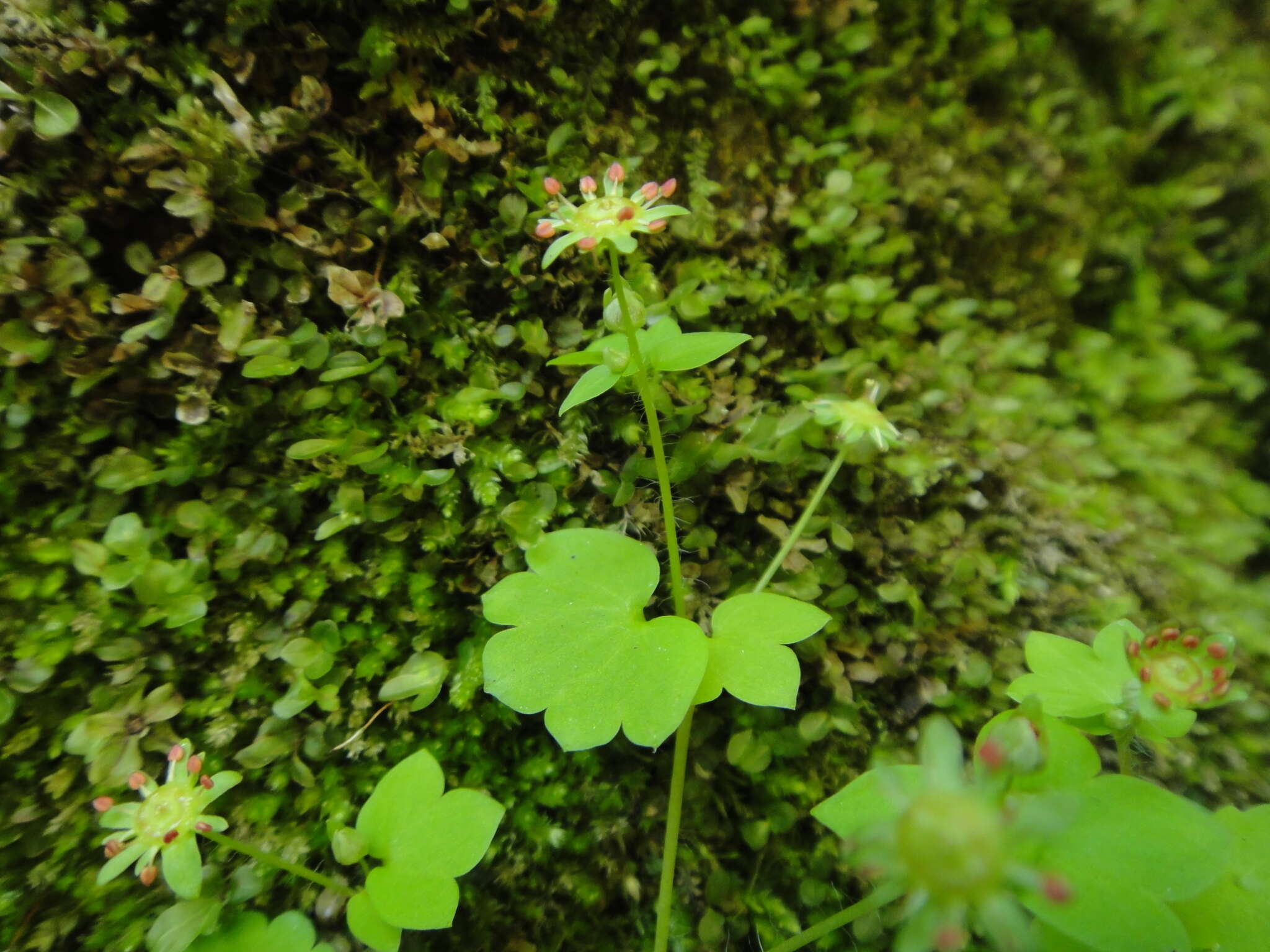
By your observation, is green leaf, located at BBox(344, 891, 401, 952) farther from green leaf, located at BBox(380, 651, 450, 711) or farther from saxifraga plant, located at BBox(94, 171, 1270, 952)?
green leaf, located at BBox(380, 651, 450, 711)

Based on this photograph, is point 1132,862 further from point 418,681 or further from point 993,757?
point 418,681

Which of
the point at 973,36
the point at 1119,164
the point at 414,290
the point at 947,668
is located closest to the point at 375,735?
the point at 414,290

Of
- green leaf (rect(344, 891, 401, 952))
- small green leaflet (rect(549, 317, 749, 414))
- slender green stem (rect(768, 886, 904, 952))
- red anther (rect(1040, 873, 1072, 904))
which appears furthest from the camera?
small green leaflet (rect(549, 317, 749, 414))

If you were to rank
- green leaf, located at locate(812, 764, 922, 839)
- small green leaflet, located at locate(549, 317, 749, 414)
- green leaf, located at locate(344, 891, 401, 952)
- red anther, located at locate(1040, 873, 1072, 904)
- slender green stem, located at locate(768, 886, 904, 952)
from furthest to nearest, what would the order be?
small green leaflet, located at locate(549, 317, 749, 414) → green leaf, located at locate(344, 891, 401, 952) → green leaf, located at locate(812, 764, 922, 839) → slender green stem, located at locate(768, 886, 904, 952) → red anther, located at locate(1040, 873, 1072, 904)

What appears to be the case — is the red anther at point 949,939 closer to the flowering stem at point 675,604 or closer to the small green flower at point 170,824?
the flowering stem at point 675,604

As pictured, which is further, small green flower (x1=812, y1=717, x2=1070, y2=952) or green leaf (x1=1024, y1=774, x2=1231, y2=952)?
green leaf (x1=1024, y1=774, x2=1231, y2=952)

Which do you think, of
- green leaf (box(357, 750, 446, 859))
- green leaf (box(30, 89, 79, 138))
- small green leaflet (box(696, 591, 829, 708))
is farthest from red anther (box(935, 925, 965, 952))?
green leaf (box(30, 89, 79, 138))

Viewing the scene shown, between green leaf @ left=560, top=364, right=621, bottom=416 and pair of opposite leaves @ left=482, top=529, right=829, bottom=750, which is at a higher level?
green leaf @ left=560, top=364, right=621, bottom=416
